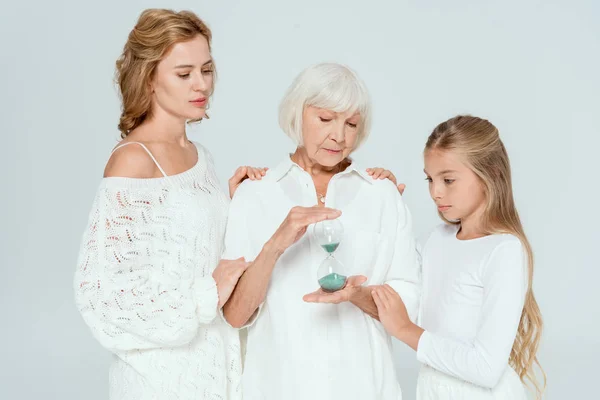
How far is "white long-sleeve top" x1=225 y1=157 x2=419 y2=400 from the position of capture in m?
3.75

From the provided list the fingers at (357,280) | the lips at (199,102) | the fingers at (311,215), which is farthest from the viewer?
the lips at (199,102)

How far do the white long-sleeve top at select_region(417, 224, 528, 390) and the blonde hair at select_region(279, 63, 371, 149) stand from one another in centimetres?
68

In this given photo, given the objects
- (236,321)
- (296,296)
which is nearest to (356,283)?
(296,296)

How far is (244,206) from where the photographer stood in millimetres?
3910

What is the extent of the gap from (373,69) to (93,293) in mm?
3939

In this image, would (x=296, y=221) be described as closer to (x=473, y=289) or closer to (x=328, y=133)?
(x=328, y=133)

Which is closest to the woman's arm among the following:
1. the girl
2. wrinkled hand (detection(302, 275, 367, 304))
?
wrinkled hand (detection(302, 275, 367, 304))

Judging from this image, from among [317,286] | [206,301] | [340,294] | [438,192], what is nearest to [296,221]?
[340,294]

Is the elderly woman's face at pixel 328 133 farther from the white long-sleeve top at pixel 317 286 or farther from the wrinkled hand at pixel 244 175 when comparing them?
the wrinkled hand at pixel 244 175

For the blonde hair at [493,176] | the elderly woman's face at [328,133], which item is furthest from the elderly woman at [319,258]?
the blonde hair at [493,176]

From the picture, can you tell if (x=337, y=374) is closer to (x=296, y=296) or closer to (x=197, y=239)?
(x=296, y=296)

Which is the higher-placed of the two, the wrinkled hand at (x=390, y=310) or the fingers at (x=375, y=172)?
the fingers at (x=375, y=172)

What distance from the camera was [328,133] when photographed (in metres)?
3.74

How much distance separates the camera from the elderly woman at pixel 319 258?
3723 mm
